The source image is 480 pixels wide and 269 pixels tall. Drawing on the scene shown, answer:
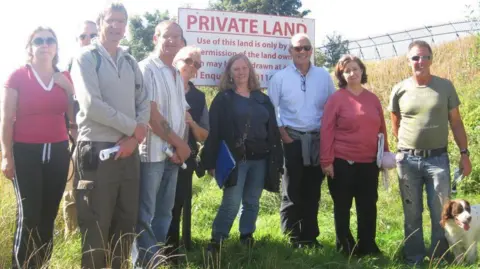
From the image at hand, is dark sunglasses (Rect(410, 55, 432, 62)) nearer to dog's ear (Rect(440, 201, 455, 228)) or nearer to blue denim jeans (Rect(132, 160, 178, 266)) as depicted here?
dog's ear (Rect(440, 201, 455, 228))

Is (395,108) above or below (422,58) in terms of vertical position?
below

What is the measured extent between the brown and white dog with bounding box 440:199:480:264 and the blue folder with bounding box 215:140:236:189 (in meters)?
2.18

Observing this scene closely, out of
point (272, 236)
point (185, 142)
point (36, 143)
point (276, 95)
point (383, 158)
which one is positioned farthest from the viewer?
point (272, 236)

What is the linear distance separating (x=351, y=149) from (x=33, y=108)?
3092 millimetres

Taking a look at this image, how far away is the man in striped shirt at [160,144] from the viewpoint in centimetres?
432

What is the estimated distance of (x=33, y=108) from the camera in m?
4.18

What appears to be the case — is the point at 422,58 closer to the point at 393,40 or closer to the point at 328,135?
the point at 328,135

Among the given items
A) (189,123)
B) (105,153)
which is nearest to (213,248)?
(189,123)

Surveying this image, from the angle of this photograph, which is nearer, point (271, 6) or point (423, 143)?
point (423, 143)

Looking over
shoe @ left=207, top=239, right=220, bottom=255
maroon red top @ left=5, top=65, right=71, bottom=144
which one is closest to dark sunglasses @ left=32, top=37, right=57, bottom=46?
maroon red top @ left=5, top=65, right=71, bottom=144

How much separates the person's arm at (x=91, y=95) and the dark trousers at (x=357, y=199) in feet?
8.68

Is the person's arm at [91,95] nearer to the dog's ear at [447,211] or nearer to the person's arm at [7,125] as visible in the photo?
the person's arm at [7,125]

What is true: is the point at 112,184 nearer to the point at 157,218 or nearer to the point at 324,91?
the point at 157,218

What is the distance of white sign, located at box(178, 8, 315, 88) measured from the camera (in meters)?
6.19
